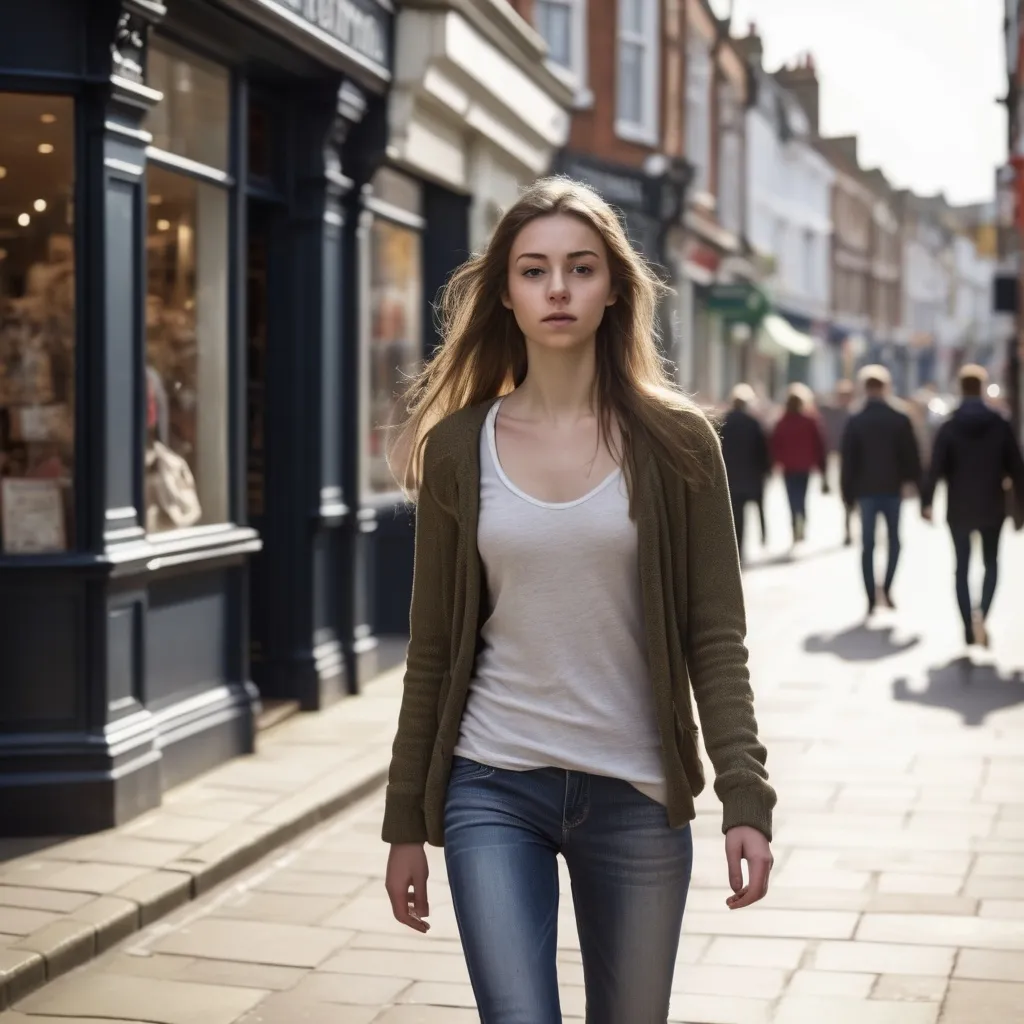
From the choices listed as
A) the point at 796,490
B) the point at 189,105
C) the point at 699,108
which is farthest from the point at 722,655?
the point at 699,108

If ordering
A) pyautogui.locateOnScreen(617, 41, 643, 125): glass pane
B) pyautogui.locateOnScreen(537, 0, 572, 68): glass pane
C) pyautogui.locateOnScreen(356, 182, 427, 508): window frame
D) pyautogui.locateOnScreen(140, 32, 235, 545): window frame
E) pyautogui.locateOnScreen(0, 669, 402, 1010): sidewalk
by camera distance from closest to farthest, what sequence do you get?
1. pyautogui.locateOnScreen(0, 669, 402, 1010): sidewalk
2. pyautogui.locateOnScreen(140, 32, 235, 545): window frame
3. pyautogui.locateOnScreen(356, 182, 427, 508): window frame
4. pyautogui.locateOnScreen(537, 0, 572, 68): glass pane
5. pyautogui.locateOnScreen(617, 41, 643, 125): glass pane

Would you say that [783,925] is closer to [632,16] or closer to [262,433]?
[262,433]

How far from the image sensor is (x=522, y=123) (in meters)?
14.9

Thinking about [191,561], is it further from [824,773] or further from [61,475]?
[824,773]

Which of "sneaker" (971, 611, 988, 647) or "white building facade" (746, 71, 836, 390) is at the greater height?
"white building facade" (746, 71, 836, 390)

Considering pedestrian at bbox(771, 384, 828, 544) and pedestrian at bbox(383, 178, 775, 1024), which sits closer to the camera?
pedestrian at bbox(383, 178, 775, 1024)

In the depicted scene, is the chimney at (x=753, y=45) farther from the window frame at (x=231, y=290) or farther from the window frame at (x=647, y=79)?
the window frame at (x=231, y=290)

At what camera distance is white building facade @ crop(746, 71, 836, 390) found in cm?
4231

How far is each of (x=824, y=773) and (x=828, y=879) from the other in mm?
1946

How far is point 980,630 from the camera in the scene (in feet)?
40.7

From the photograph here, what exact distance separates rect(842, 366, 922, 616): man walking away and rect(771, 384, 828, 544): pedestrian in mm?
5479

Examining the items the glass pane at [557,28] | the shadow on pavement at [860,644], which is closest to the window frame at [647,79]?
the glass pane at [557,28]

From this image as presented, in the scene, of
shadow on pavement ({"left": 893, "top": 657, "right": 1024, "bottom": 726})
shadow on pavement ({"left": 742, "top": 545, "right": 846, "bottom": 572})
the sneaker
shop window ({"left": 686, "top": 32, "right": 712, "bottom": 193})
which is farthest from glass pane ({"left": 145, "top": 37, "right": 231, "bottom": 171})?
shop window ({"left": 686, "top": 32, "right": 712, "bottom": 193})

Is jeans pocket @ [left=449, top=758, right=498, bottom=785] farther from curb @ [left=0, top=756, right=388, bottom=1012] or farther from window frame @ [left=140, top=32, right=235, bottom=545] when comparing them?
window frame @ [left=140, top=32, right=235, bottom=545]
